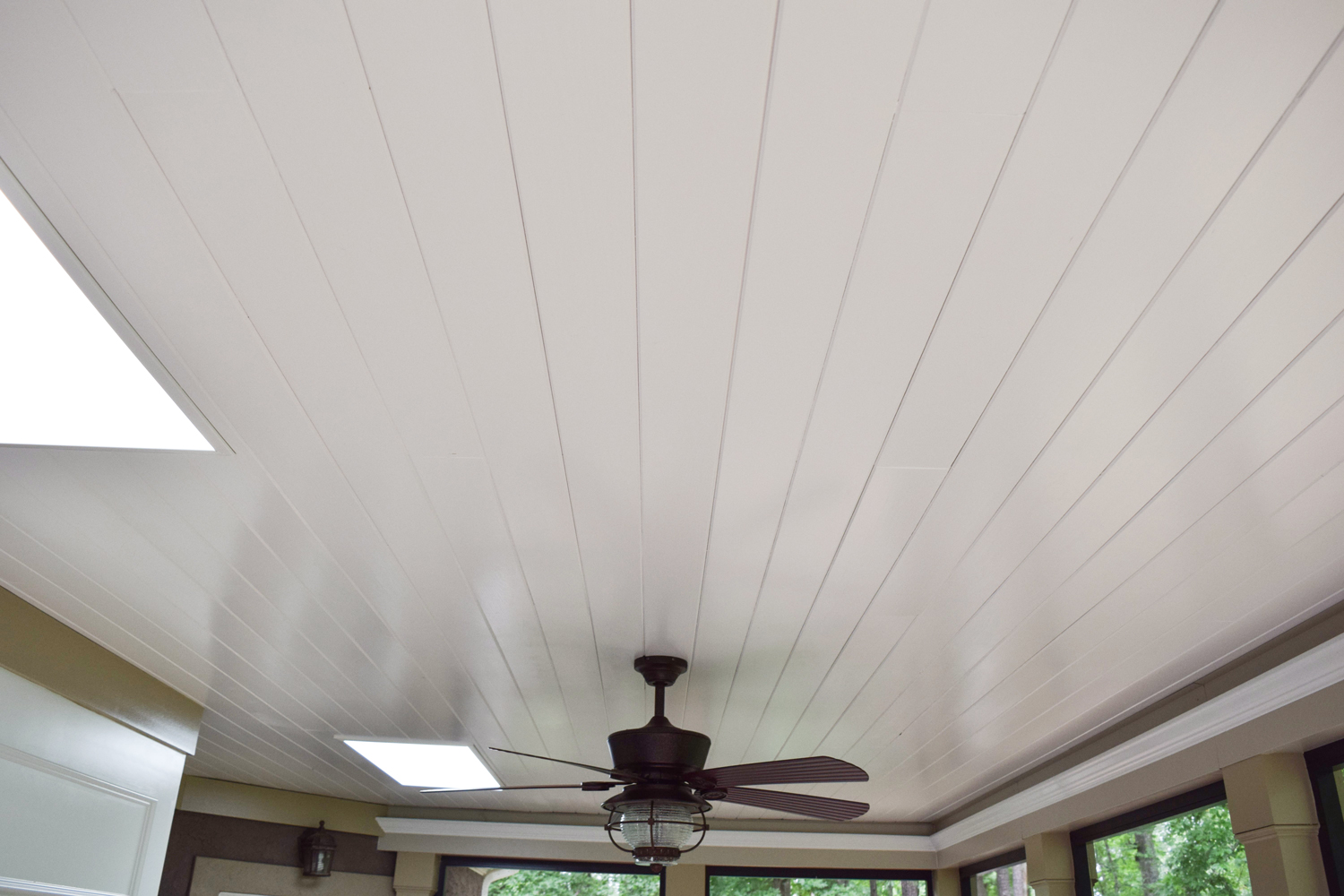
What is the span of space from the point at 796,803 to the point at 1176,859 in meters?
1.57

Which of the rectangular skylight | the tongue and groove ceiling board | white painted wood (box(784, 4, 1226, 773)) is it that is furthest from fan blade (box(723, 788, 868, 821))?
the rectangular skylight

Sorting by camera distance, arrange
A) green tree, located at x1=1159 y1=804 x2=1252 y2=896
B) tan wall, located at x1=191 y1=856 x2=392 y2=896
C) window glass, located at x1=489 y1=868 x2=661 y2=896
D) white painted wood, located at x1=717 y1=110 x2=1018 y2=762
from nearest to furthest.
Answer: white painted wood, located at x1=717 y1=110 x2=1018 y2=762 < green tree, located at x1=1159 y1=804 x2=1252 y2=896 < tan wall, located at x1=191 y1=856 x2=392 y2=896 < window glass, located at x1=489 y1=868 x2=661 y2=896

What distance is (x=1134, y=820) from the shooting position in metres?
3.69

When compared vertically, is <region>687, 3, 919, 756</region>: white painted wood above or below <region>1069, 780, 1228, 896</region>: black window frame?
above

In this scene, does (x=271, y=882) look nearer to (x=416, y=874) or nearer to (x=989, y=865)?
(x=416, y=874)

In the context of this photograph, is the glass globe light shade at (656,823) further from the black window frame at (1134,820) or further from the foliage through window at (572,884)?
the foliage through window at (572,884)

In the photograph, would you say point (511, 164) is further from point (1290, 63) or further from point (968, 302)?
point (1290, 63)

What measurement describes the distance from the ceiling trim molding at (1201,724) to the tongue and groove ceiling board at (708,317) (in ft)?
0.44

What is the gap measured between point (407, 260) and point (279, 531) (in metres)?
1.10

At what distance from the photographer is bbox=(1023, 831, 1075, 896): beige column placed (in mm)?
4125

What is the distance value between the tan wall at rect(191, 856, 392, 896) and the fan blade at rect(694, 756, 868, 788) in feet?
11.4

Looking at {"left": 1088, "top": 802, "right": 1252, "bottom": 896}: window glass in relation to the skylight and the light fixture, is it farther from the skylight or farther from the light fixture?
the skylight

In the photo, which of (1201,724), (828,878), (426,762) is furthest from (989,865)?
(426,762)

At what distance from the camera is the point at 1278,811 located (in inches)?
103
